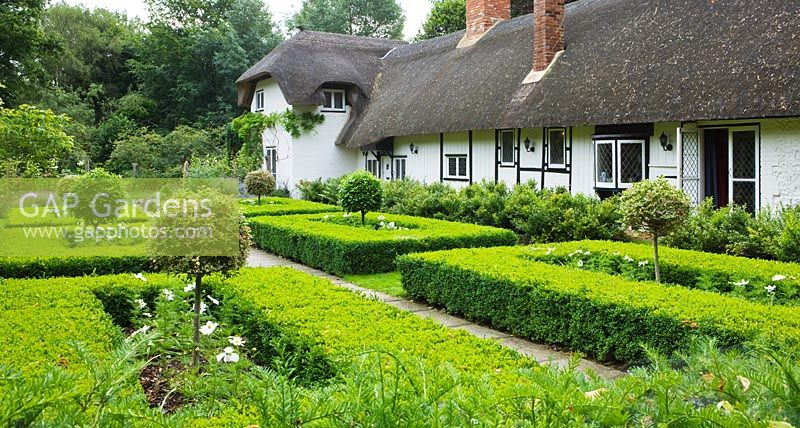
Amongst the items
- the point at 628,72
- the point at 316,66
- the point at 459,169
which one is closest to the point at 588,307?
the point at 628,72

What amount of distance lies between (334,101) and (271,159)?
389 cm

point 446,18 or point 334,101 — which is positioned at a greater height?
point 446,18

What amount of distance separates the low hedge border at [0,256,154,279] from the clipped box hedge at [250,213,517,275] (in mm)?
3128

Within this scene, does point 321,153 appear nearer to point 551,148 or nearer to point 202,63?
point 551,148

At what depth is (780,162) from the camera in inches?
505

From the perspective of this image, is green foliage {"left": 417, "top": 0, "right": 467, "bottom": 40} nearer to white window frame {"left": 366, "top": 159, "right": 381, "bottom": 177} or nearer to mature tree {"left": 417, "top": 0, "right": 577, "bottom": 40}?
mature tree {"left": 417, "top": 0, "right": 577, "bottom": 40}

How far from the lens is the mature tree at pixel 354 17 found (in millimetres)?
48969

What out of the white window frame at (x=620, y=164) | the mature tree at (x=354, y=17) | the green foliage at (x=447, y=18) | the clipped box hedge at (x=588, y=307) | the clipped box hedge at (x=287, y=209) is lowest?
the clipped box hedge at (x=588, y=307)

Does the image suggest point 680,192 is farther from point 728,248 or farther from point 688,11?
point 688,11

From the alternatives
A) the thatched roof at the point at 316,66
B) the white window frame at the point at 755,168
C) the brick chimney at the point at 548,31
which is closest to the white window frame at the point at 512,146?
the brick chimney at the point at 548,31

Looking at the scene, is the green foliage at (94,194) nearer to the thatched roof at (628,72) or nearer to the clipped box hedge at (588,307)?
the clipped box hedge at (588,307)

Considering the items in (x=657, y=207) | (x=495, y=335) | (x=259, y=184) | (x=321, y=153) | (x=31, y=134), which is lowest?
(x=495, y=335)

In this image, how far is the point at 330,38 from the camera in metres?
30.7

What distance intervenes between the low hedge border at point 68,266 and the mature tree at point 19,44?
2124cm
